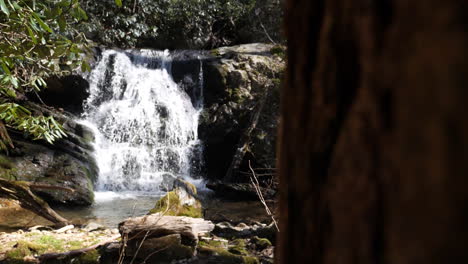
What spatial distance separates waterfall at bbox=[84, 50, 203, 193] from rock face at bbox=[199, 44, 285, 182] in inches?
19.8

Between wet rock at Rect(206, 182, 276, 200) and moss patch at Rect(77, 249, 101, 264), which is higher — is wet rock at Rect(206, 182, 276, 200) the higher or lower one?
the lower one

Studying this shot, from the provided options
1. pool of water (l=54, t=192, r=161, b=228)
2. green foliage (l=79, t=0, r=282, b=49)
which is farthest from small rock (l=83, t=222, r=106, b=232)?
green foliage (l=79, t=0, r=282, b=49)

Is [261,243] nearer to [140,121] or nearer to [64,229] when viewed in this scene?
[64,229]

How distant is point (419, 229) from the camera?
1.09ft

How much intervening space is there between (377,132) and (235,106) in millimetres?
11853

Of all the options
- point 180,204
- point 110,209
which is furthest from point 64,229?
point 110,209

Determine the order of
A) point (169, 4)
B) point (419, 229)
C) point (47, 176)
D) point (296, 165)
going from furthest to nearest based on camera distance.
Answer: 1. point (169, 4)
2. point (47, 176)
3. point (296, 165)
4. point (419, 229)

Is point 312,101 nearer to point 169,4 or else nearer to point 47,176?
point 47,176

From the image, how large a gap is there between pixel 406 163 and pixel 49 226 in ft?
22.8

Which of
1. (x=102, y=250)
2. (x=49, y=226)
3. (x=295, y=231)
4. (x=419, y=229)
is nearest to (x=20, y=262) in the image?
(x=102, y=250)

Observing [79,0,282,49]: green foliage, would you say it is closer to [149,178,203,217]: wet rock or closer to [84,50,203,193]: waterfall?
[84,50,203,193]: waterfall

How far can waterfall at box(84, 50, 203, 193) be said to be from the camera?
10.9m

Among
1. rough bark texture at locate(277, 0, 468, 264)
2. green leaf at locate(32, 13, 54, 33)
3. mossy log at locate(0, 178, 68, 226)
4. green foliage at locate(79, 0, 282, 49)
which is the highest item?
green foliage at locate(79, 0, 282, 49)

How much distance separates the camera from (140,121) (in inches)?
480
